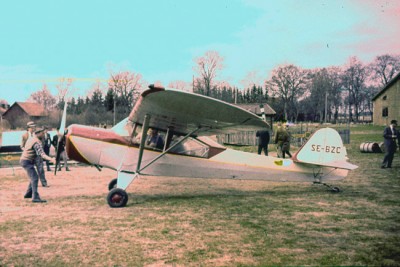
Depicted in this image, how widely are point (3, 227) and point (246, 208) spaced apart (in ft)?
15.6

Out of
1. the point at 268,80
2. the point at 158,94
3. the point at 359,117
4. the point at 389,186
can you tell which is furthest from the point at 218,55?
the point at 158,94

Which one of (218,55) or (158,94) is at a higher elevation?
(218,55)

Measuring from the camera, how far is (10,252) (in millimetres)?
4742

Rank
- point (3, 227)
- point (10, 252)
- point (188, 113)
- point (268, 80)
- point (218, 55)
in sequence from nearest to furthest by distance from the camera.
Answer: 1. point (10, 252)
2. point (3, 227)
3. point (188, 113)
4. point (218, 55)
5. point (268, 80)

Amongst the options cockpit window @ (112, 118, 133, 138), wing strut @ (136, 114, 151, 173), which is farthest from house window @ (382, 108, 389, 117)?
cockpit window @ (112, 118, 133, 138)

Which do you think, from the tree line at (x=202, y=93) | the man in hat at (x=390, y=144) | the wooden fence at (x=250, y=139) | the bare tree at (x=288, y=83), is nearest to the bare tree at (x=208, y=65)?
the tree line at (x=202, y=93)

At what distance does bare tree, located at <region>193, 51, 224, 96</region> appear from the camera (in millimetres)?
44312

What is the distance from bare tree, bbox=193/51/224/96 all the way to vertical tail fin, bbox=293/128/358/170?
3607 cm

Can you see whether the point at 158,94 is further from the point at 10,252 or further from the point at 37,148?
the point at 37,148

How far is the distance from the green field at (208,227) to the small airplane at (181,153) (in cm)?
60

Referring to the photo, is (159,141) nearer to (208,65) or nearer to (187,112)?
(187,112)

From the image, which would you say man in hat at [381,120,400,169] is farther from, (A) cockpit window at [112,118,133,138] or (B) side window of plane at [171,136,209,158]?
(A) cockpit window at [112,118,133,138]

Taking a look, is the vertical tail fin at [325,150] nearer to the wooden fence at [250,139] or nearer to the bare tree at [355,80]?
the bare tree at [355,80]

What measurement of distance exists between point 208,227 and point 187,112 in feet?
8.08
